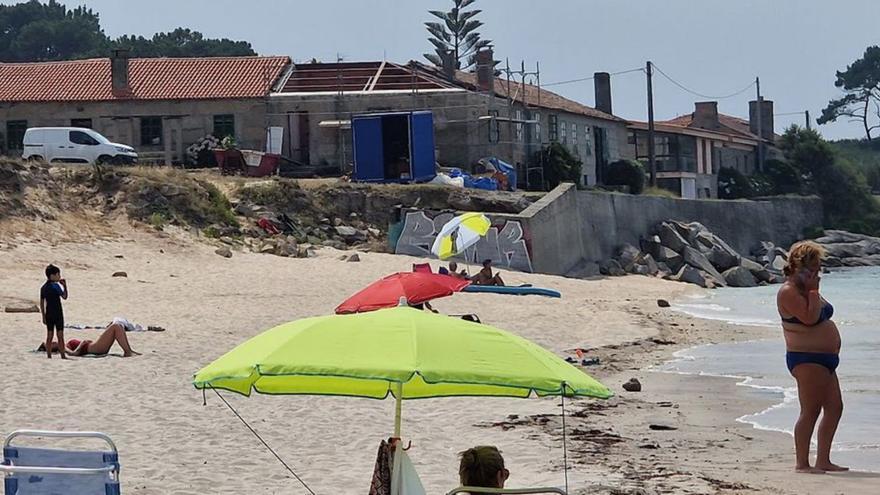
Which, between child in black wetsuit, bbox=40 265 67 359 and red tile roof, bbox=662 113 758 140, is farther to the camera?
red tile roof, bbox=662 113 758 140

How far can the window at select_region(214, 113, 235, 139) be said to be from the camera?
4906 centimetres

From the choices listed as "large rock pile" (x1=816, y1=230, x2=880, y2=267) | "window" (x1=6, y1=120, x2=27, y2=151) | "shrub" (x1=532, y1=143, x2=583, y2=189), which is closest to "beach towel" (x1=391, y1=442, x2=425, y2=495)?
"shrub" (x1=532, y1=143, x2=583, y2=189)

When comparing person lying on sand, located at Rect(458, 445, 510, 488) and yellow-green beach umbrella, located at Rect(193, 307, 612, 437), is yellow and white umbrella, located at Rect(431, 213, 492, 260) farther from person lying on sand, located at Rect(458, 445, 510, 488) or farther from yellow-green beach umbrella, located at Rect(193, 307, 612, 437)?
person lying on sand, located at Rect(458, 445, 510, 488)

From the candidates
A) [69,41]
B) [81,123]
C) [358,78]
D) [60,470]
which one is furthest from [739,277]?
[69,41]

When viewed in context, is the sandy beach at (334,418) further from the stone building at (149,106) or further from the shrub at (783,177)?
the shrub at (783,177)

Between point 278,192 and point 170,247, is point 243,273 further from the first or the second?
point 278,192

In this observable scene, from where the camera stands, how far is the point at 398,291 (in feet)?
44.6

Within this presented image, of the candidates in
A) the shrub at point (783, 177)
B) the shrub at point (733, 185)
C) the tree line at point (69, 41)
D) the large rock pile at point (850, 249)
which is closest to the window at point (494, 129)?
the large rock pile at point (850, 249)

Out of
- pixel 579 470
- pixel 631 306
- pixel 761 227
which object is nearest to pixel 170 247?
pixel 631 306

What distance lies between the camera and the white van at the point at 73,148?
41.7m

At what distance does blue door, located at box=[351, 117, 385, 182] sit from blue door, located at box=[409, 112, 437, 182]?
110cm

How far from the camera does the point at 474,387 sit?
7.21 m

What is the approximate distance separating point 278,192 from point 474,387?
3211cm

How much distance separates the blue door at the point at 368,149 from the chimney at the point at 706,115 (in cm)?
4032
